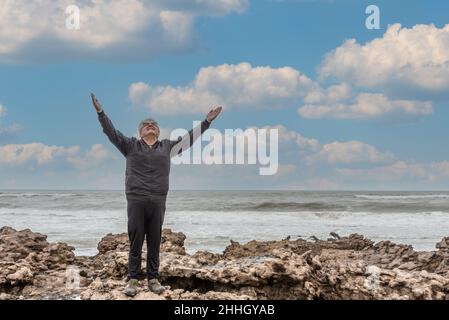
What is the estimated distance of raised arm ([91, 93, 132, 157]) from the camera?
5012 millimetres

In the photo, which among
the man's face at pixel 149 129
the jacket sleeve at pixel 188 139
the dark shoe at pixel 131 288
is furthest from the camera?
the jacket sleeve at pixel 188 139

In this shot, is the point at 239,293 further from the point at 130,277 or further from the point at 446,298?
the point at 446,298

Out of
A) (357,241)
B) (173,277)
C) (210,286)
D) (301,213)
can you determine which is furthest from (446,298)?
(301,213)

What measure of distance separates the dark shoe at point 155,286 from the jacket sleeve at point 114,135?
1225mm

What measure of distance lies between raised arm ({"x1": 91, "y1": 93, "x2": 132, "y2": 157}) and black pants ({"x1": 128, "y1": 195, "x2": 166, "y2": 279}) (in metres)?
0.51

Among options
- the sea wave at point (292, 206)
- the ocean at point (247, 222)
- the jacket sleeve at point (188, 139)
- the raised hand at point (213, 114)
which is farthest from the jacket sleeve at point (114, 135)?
the sea wave at point (292, 206)

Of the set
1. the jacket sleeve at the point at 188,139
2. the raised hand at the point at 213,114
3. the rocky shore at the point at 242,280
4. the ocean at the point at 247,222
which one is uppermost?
the raised hand at the point at 213,114

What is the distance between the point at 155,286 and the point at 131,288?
0.22m

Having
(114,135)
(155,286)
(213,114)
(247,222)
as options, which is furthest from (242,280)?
(247,222)

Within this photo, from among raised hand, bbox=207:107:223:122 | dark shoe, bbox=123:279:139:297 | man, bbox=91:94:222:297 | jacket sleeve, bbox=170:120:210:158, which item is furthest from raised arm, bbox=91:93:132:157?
dark shoe, bbox=123:279:139:297

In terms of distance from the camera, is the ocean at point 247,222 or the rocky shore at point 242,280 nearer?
the rocky shore at point 242,280

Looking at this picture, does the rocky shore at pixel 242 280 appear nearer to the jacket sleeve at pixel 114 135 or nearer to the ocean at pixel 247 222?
the jacket sleeve at pixel 114 135

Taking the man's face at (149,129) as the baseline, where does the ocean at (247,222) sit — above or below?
below

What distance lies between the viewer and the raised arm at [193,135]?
5.30m
